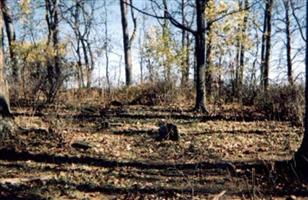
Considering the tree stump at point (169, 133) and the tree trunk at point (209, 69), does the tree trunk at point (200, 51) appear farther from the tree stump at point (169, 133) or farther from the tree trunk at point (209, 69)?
the tree stump at point (169, 133)

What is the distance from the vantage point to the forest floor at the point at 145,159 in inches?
254

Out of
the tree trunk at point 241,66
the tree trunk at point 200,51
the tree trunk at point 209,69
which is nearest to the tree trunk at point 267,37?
the tree trunk at point 241,66

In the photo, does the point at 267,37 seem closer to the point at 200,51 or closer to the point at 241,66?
the point at 241,66

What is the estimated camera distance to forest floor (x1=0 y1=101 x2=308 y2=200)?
644 cm

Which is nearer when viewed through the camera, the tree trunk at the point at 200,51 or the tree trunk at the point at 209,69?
the tree trunk at the point at 200,51

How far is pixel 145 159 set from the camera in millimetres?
8430

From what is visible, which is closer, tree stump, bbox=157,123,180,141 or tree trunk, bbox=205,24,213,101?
tree stump, bbox=157,123,180,141

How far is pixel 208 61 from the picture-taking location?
23.1 meters

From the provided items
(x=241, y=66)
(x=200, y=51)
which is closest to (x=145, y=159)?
(x=200, y=51)

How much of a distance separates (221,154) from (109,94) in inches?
434

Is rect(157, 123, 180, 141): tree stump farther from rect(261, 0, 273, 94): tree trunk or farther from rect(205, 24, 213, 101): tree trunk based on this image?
rect(261, 0, 273, 94): tree trunk

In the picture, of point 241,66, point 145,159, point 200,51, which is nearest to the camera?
point 145,159

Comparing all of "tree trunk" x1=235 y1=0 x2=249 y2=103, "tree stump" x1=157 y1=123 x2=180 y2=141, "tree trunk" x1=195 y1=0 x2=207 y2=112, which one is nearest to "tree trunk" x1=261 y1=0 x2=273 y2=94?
"tree trunk" x1=235 y1=0 x2=249 y2=103

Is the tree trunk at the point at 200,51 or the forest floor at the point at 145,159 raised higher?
the tree trunk at the point at 200,51
